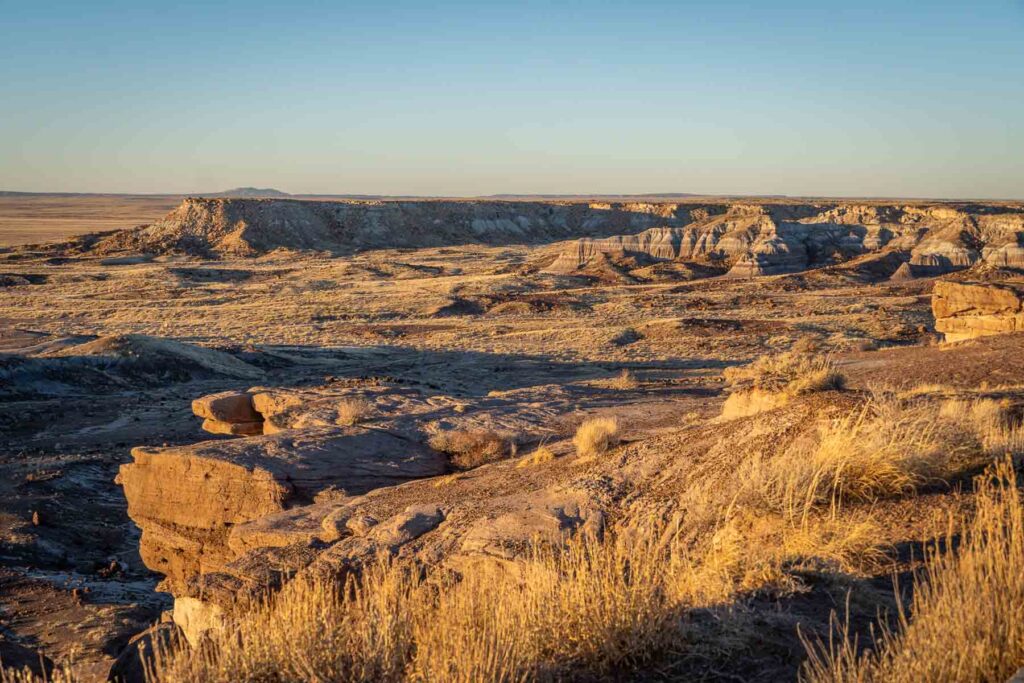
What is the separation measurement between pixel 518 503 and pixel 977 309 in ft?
61.4

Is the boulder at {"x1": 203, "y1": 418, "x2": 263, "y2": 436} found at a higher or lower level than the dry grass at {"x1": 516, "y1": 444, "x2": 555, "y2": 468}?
lower

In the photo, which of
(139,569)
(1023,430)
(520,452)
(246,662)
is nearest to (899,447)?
(1023,430)

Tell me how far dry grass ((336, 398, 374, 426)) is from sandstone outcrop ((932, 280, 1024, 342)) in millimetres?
15544

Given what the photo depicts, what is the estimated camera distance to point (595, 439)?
9469mm

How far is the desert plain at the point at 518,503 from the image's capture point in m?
4.05

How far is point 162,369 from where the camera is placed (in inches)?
1024

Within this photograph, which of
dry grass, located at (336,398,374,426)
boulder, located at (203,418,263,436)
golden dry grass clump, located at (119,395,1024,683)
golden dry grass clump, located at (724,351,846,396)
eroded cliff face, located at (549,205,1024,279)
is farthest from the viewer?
eroded cliff face, located at (549,205,1024,279)

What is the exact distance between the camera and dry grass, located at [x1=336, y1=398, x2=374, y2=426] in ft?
41.3

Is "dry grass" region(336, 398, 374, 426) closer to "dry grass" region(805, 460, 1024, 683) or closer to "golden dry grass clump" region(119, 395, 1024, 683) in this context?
"golden dry grass clump" region(119, 395, 1024, 683)

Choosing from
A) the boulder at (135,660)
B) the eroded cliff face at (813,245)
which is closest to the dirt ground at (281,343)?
the boulder at (135,660)

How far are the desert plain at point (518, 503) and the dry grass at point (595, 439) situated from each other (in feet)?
0.17

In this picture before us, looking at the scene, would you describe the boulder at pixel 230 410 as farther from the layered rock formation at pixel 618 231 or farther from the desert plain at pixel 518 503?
the layered rock formation at pixel 618 231

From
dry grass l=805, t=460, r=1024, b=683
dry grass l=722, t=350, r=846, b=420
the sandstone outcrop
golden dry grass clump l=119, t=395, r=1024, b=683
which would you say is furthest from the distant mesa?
dry grass l=805, t=460, r=1024, b=683

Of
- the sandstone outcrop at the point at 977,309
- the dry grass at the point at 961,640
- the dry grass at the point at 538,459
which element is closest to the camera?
the dry grass at the point at 961,640
